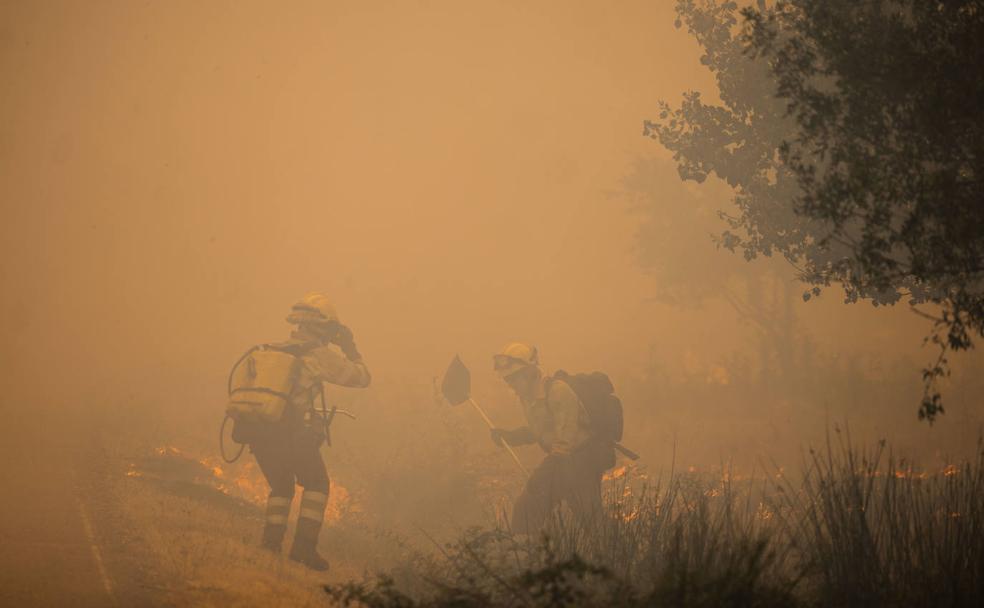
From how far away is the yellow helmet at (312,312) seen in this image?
8.67 meters

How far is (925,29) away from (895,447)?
12.5 m

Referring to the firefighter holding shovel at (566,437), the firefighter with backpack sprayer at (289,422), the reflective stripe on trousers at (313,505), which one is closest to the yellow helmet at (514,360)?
the firefighter holding shovel at (566,437)

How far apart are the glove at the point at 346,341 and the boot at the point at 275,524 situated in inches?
83.0

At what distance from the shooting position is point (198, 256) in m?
66.1

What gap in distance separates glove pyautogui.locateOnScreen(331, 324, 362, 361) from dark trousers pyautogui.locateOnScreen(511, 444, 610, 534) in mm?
2946

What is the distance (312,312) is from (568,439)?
3.78 meters

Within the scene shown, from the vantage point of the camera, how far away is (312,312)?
28.5 feet

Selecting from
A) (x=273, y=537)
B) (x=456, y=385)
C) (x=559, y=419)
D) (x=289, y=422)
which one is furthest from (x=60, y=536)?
(x=456, y=385)

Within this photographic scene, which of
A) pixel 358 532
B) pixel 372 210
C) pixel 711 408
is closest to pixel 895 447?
pixel 711 408

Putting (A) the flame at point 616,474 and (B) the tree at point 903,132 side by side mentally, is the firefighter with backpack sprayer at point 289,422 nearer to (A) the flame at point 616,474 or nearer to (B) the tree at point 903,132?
(B) the tree at point 903,132

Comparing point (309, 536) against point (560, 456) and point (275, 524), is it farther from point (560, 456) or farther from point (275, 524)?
point (560, 456)

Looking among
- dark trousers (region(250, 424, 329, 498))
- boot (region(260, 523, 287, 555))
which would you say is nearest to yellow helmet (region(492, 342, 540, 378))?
dark trousers (region(250, 424, 329, 498))

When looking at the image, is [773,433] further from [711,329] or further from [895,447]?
[711,329]

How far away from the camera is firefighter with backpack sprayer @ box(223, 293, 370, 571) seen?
769 cm
